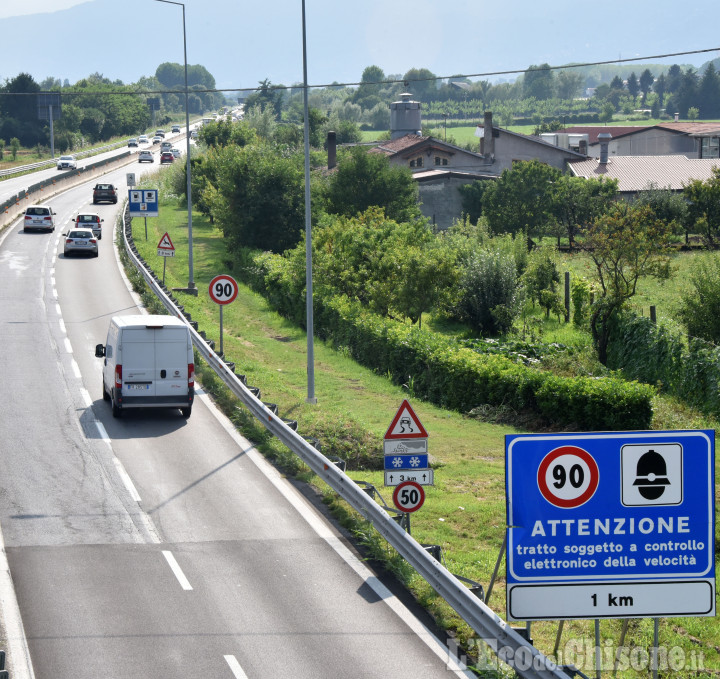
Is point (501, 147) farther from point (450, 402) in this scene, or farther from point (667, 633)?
point (667, 633)

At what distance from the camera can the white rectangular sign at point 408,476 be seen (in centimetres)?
1352

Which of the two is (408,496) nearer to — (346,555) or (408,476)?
(408,476)

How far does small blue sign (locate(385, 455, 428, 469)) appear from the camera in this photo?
13.6 meters

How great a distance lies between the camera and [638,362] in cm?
3080

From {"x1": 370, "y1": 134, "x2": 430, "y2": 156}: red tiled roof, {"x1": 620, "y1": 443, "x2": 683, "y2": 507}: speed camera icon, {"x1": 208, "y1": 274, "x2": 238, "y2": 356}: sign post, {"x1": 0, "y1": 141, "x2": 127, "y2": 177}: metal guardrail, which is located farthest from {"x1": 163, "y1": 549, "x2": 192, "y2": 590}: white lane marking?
{"x1": 0, "y1": 141, "x2": 127, "y2": 177}: metal guardrail

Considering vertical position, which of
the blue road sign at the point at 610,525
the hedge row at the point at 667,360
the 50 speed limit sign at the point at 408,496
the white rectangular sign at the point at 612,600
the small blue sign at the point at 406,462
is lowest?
the hedge row at the point at 667,360

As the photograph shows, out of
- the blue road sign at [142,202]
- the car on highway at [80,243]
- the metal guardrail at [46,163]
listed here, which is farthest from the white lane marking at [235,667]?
the metal guardrail at [46,163]

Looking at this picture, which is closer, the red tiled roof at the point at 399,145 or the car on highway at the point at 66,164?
the red tiled roof at the point at 399,145

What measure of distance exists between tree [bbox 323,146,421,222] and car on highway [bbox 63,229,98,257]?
16.0 meters

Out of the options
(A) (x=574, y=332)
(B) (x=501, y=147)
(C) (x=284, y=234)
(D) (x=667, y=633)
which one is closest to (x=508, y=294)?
(A) (x=574, y=332)

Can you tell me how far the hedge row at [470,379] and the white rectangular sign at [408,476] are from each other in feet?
34.3

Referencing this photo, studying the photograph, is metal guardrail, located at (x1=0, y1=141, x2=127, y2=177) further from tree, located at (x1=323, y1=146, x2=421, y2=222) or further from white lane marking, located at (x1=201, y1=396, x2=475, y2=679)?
white lane marking, located at (x1=201, y1=396, x2=475, y2=679)

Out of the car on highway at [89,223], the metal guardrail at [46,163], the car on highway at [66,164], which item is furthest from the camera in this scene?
the car on highway at [66,164]

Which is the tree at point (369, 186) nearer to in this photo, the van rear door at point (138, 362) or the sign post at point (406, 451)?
the van rear door at point (138, 362)
